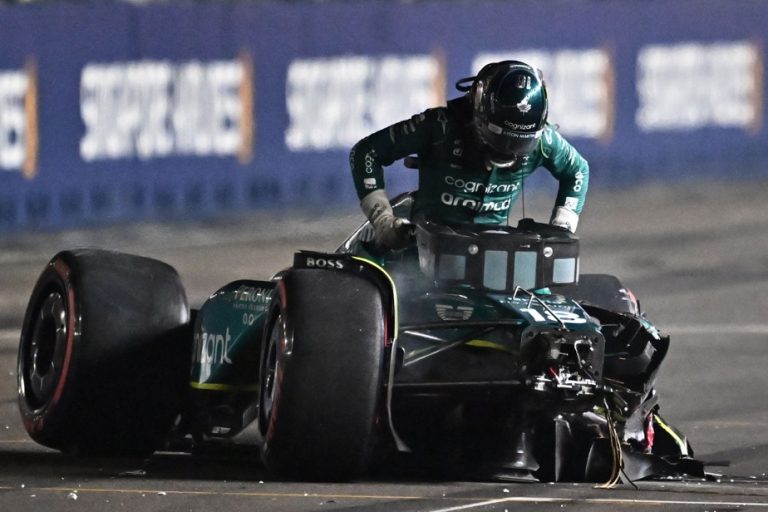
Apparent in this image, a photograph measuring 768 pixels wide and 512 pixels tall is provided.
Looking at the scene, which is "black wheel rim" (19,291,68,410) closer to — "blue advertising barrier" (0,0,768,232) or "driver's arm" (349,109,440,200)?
"driver's arm" (349,109,440,200)

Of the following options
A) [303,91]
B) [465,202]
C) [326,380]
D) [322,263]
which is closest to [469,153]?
[465,202]

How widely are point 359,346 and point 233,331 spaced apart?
1.37m

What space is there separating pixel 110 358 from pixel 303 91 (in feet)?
33.3

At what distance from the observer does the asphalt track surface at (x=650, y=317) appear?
802 cm

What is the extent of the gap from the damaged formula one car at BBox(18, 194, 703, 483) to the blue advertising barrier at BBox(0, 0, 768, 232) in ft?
27.0

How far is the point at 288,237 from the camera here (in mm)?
18453

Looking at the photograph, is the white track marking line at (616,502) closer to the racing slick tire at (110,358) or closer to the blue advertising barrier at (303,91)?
the racing slick tire at (110,358)

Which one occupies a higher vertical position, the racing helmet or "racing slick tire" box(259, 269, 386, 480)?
the racing helmet

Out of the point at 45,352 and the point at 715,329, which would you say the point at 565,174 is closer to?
the point at 45,352

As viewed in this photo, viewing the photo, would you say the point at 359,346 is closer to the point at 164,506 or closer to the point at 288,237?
the point at 164,506

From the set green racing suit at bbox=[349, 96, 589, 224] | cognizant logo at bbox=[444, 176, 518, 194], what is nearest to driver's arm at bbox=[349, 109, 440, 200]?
green racing suit at bbox=[349, 96, 589, 224]

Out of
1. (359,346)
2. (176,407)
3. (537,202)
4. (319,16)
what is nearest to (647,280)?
(537,202)

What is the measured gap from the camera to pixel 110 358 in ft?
30.4

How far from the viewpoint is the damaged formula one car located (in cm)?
814
